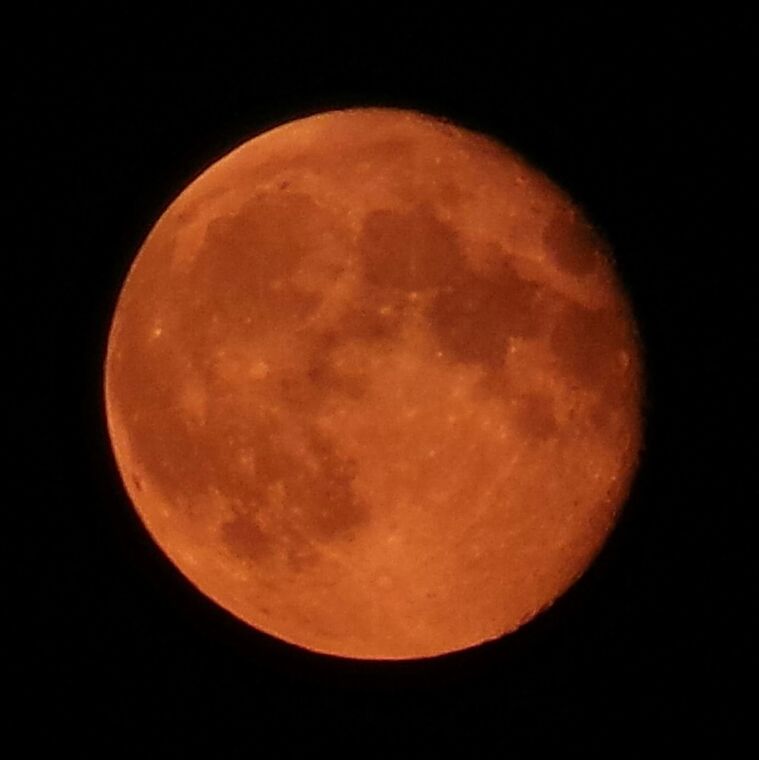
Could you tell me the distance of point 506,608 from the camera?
16.6 ft

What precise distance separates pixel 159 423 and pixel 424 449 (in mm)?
858

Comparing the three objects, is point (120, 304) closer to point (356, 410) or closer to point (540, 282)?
point (356, 410)

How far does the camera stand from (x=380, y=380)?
459 centimetres

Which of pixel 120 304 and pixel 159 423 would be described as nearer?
pixel 159 423

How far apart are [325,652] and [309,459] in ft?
2.73

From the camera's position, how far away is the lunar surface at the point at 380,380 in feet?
15.1

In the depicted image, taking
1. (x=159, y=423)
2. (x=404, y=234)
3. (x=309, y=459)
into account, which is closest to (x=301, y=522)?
(x=309, y=459)

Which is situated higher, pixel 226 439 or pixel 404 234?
pixel 404 234

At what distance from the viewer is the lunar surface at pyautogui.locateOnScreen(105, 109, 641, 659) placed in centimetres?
461

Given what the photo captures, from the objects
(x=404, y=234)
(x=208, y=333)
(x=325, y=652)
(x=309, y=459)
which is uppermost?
(x=404, y=234)

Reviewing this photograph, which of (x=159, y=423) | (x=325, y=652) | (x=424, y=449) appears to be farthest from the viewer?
(x=325, y=652)

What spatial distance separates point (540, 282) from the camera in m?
4.72

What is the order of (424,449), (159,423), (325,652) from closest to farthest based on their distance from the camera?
(424,449) → (159,423) → (325,652)

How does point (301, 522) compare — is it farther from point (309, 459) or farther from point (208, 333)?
point (208, 333)
